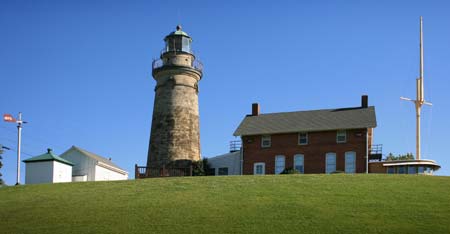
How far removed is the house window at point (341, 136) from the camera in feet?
185

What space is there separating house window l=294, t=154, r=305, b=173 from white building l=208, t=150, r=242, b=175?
533cm

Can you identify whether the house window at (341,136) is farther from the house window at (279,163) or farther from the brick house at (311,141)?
the house window at (279,163)

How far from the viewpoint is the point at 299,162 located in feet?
188

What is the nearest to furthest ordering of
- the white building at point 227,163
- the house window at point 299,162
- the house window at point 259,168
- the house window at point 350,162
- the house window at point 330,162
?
the house window at point 350,162, the house window at point 330,162, the house window at point 299,162, the house window at point 259,168, the white building at point 227,163

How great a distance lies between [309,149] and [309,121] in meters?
2.99

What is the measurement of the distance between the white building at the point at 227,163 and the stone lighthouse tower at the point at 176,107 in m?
2.06

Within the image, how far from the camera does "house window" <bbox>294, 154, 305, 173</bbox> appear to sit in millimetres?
57031

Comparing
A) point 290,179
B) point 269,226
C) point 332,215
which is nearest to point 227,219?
point 269,226

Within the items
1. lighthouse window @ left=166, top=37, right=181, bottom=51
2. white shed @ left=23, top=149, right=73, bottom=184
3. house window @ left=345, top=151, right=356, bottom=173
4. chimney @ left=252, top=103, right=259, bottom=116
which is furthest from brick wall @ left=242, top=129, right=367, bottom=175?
white shed @ left=23, top=149, right=73, bottom=184

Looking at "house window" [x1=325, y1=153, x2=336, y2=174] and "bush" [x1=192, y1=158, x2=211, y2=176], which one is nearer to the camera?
"house window" [x1=325, y1=153, x2=336, y2=174]

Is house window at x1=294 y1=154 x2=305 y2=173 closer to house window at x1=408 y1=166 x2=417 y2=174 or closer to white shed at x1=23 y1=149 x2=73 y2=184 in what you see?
house window at x1=408 y1=166 x2=417 y2=174

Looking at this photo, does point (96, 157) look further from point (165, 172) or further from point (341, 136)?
point (341, 136)

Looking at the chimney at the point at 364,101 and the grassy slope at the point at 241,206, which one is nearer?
the grassy slope at the point at 241,206

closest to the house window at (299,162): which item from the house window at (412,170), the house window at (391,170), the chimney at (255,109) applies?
the house window at (391,170)
